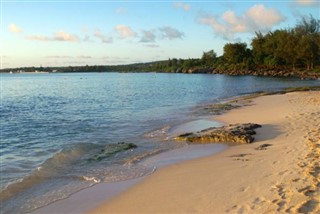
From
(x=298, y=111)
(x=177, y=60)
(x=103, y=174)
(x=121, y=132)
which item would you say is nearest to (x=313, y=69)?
(x=298, y=111)

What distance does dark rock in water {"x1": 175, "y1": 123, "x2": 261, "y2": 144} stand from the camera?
14.0 meters

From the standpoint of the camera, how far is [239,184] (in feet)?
27.8

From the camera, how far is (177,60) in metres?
192

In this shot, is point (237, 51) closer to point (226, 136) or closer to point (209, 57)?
point (209, 57)

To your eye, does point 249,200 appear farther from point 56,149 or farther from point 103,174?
point 56,149

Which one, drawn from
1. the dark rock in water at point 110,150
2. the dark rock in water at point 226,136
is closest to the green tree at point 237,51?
the dark rock in water at point 226,136

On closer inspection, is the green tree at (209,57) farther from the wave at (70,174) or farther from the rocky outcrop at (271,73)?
the wave at (70,174)

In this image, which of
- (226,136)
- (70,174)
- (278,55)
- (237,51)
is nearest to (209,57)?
(237,51)

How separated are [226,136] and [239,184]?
19.5 ft

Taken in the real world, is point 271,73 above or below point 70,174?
above

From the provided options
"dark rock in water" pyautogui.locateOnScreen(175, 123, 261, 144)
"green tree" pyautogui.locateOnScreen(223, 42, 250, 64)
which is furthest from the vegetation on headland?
"dark rock in water" pyautogui.locateOnScreen(175, 123, 261, 144)

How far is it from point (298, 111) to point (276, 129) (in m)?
5.33

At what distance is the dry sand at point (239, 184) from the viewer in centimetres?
709

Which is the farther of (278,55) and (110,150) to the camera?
(278,55)
